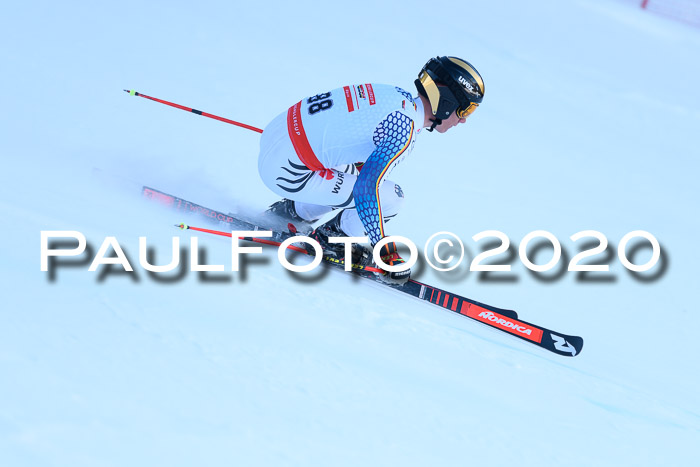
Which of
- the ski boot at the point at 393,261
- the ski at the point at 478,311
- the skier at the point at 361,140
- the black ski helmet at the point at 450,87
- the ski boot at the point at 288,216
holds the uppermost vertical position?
the black ski helmet at the point at 450,87

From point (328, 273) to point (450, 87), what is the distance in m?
1.15

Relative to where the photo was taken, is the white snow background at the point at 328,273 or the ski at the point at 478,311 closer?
the white snow background at the point at 328,273

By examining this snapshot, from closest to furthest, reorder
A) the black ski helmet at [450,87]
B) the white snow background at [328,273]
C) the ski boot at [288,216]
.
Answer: the white snow background at [328,273] < the black ski helmet at [450,87] < the ski boot at [288,216]

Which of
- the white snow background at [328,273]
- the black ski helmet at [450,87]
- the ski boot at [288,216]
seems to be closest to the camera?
the white snow background at [328,273]

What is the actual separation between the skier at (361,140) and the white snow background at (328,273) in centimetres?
43

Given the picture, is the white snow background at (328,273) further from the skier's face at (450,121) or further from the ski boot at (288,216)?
the skier's face at (450,121)

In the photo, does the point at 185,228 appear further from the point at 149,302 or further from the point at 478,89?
the point at 478,89

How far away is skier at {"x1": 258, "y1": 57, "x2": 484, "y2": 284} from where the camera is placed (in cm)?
334

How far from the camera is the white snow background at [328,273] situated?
2.26m

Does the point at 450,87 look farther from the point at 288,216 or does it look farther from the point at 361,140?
the point at 288,216

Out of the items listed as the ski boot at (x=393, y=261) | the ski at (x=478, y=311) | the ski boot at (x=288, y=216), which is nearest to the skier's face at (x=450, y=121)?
the ski boot at (x=393, y=261)

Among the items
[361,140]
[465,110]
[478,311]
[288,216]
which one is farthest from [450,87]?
[288,216]

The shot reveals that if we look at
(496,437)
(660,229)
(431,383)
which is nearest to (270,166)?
(431,383)

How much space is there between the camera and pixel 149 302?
2.76 m
